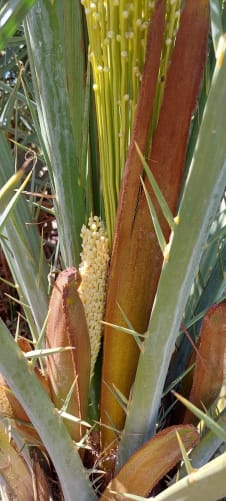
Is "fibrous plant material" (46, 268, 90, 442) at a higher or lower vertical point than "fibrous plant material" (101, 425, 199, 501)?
higher

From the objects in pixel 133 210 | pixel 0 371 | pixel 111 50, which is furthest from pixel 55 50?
pixel 0 371

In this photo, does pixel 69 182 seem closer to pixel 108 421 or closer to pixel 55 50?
pixel 55 50

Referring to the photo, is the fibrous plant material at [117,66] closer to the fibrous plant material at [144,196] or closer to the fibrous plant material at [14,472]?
the fibrous plant material at [144,196]

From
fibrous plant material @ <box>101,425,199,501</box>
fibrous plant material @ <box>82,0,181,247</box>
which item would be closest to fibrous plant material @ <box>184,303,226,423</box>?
fibrous plant material @ <box>101,425,199,501</box>

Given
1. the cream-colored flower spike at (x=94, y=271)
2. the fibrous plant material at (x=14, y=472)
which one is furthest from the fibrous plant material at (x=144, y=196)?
the fibrous plant material at (x=14, y=472)

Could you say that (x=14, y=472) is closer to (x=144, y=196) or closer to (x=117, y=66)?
(x=144, y=196)

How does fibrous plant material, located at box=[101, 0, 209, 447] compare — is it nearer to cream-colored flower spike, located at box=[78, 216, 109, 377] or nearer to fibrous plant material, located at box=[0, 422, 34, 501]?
cream-colored flower spike, located at box=[78, 216, 109, 377]
